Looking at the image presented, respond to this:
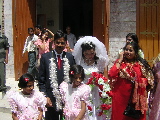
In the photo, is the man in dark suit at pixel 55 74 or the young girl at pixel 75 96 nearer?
the young girl at pixel 75 96

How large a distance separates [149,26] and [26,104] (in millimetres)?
4427

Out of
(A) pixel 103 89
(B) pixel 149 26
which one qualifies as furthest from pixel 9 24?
(A) pixel 103 89

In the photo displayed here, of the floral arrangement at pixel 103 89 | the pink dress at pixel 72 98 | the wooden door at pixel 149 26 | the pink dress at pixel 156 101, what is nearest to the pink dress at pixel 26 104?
the pink dress at pixel 72 98

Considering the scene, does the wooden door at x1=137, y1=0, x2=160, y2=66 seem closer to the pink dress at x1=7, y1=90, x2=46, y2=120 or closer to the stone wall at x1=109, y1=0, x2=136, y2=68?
the stone wall at x1=109, y1=0, x2=136, y2=68

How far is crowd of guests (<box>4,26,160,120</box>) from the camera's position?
142 inches

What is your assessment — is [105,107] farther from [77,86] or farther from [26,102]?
[26,102]

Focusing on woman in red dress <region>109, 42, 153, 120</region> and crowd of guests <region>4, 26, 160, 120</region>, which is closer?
crowd of guests <region>4, 26, 160, 120</region>

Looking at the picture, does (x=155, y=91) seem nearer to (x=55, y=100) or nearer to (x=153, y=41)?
(x=55, y=100)

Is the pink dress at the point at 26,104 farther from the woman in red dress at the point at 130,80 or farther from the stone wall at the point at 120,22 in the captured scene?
the stone wall at the point at 120,22

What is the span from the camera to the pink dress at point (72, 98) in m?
3.62

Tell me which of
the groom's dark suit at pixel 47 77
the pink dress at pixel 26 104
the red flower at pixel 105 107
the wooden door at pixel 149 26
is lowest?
the red flower at pixel 105 107

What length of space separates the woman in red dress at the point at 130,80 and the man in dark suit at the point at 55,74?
67 cm

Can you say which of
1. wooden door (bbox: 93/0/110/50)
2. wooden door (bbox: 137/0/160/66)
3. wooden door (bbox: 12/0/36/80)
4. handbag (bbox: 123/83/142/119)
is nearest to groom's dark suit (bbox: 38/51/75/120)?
handbag (bbox: 123/83/142/119)

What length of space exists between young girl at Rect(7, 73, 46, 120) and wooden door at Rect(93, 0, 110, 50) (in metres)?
3.86
